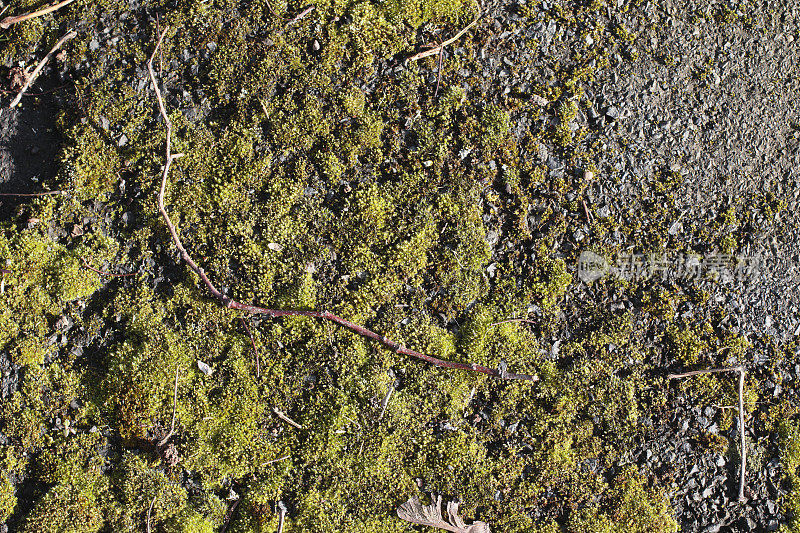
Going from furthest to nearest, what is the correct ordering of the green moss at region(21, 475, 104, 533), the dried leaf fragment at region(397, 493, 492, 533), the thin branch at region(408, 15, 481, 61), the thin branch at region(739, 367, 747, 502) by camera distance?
the thin branch at region(408, 15, 481, 61) → the thin branch at region(739, 367, 747, 502) → the dried leaf fragment at region(397, 493, 492, 533) → the green moss at region(21, 475, 104, 533)

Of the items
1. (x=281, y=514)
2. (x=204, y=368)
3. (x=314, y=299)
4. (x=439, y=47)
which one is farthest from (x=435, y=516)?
(x=439, y=47)

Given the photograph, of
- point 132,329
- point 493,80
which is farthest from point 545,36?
point 132,329

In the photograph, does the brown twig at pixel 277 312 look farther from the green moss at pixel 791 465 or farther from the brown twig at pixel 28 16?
the green moss at pixel 791 465

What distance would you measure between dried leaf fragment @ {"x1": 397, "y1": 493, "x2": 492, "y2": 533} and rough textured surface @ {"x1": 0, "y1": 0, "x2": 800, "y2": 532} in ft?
0.27

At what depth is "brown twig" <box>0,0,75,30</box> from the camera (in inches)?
152

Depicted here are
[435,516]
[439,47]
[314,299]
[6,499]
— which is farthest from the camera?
[439,47]

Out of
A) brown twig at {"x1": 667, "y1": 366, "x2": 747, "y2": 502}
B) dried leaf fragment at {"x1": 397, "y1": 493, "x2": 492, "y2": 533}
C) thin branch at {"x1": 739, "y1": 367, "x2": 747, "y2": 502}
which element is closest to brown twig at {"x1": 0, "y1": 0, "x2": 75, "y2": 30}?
dried leaf fragment at {"x1": 397, "y1": 493, "x2": 492, "y2": 533}

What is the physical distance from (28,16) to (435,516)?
4.66 metres

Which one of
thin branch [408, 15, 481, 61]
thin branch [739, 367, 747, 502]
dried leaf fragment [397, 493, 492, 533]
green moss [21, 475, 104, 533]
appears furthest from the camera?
thin branch [408, 15, 481, 61]

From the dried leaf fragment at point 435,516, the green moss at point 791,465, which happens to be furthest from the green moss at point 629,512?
the green moss at point 791,465

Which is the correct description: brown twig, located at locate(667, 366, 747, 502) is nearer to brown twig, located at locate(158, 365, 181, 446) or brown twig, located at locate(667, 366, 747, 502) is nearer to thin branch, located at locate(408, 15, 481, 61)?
thin branch, located at locate(408, 15, 481, 61)

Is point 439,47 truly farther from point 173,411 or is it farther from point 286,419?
point 173,411

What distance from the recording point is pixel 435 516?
147 inches

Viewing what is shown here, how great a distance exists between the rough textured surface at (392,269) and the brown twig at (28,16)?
0.32 ft
